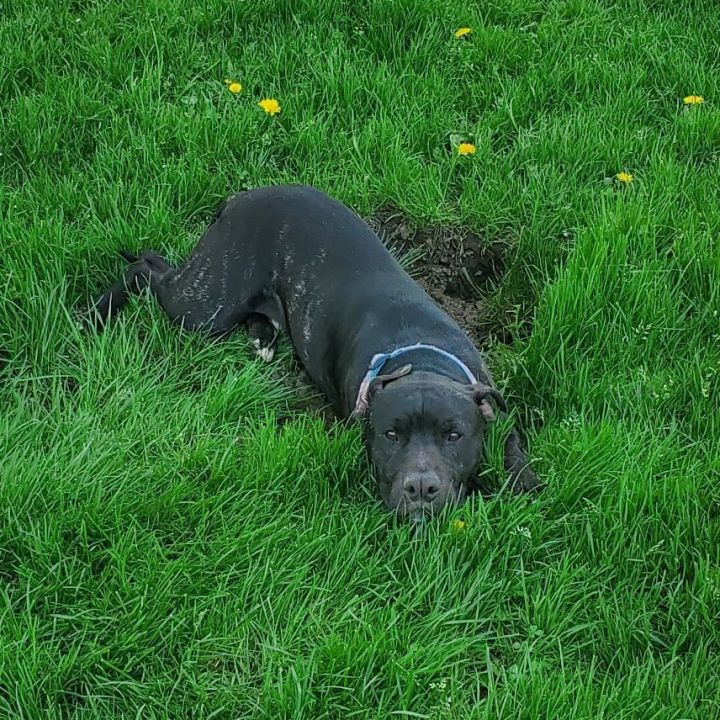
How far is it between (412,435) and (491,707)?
1078 mm

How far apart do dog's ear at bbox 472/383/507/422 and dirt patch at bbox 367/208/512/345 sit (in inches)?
49.9

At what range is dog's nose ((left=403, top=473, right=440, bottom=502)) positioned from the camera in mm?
3592

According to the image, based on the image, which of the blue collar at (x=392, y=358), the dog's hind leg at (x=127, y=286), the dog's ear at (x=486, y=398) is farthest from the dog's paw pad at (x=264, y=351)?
the dog's ear at (x=486, y=398)

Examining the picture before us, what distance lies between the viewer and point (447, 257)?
5.29 m

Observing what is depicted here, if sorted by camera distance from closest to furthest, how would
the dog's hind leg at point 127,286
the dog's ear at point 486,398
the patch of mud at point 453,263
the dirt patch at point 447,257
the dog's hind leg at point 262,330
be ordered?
the dog's ear at point 486,398
the dog's hind leg at point 127,286
the dog's hind leg at point 262,330
the patch of mud at point 453,263
the dirt patch at point 447,257

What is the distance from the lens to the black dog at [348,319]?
3783 millimetres

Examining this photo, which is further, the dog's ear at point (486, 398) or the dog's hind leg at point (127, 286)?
the dog's hind leg at point (127, 286)

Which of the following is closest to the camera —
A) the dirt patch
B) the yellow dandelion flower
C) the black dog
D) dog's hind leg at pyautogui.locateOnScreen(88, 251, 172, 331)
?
the black dog

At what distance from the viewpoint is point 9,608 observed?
3148 millimetres

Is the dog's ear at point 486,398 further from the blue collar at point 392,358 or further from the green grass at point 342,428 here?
the green grass at point 342,428

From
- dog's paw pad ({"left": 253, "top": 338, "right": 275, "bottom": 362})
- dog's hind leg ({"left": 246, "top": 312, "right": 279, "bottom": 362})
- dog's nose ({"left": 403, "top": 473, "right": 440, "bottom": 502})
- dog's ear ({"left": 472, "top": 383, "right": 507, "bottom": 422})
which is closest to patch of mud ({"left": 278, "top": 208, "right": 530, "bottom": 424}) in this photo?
dog's hind leg ({"left": 246, "top": 312, "right": 279, "bottom": 362})

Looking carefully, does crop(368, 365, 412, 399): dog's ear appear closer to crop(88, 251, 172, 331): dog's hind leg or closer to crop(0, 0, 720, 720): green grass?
crop(0, 0, 720, 720): green grass

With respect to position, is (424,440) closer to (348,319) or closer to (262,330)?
(348,319)

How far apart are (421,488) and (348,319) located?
1.12 meters
